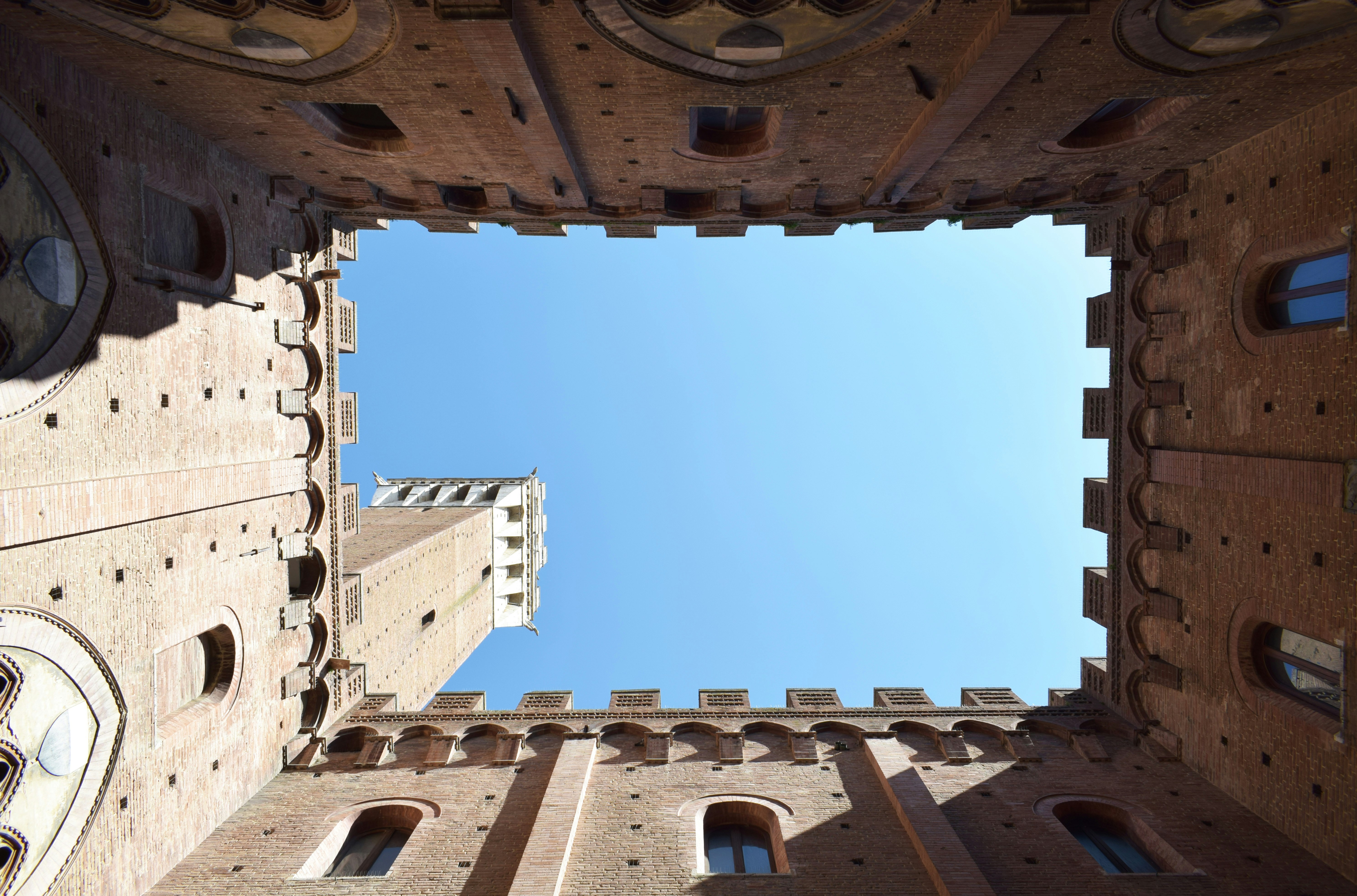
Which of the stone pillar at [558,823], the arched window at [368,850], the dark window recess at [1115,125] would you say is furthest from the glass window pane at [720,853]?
the dark window recess at [1115,125]

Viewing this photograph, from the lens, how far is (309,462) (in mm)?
15867

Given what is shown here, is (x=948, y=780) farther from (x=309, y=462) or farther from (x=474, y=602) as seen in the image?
(x=474, y=602)

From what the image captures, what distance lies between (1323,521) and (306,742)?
65.2 feet

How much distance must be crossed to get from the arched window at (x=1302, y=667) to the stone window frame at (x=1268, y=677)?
6 cm

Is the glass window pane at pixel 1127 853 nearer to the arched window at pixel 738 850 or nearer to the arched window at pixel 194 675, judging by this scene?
the arched window at pixel 738 850

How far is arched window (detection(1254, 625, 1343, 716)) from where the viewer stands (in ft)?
34.7

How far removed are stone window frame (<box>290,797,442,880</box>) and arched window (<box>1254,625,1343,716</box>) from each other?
15.6 metres

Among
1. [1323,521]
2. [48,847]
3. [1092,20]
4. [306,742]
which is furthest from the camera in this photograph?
[306,742]

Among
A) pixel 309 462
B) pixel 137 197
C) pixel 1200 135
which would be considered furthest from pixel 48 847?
pixel 1200 135

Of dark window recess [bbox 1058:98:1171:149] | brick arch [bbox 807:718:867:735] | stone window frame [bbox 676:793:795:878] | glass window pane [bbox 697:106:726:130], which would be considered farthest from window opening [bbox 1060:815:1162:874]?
glass window pane [bbox 697:106:726:130]

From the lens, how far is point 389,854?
1271cm

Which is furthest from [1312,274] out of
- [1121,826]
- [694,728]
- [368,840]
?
[368,840]

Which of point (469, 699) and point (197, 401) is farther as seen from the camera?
point (469, 699)

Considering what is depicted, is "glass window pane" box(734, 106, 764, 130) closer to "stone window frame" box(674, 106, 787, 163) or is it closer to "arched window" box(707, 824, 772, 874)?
"stone window frame" box(674, 106, 787, 163)
